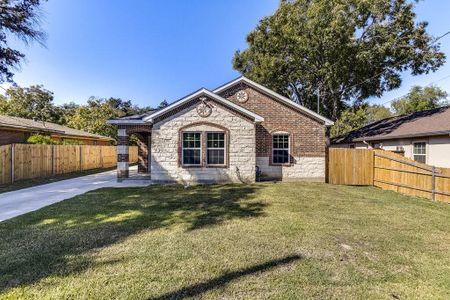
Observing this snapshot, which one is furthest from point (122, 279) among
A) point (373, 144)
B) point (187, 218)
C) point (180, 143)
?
point (373, 144)

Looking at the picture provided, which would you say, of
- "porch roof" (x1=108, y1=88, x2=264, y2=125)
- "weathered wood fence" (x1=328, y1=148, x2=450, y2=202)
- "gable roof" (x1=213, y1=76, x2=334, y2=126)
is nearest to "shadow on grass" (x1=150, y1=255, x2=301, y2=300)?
"weathered wood fence" (x1=328, y1=148, x2=450, y2=202)

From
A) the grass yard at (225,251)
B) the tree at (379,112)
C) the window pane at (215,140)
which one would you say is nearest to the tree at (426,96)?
the tree at (379,112)

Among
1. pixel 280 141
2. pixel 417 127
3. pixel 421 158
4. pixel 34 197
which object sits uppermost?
pixel 417 127

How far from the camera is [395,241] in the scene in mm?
5504

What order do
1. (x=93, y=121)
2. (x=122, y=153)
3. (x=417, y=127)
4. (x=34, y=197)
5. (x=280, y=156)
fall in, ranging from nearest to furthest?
1. (x=34, y=197)
2. (x=122, y=153)
3. (x=417, y=127)
4. (x=280, y=156)
5. (x=93, y=121)

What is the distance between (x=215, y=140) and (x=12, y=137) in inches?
563

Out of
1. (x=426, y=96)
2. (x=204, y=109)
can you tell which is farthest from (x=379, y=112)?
(x=204, y=109)

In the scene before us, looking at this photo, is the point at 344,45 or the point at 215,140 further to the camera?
the point at 344,45

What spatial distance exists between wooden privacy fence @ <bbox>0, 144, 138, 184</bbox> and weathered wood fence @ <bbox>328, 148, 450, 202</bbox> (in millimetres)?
16462

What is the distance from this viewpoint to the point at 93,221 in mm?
6715

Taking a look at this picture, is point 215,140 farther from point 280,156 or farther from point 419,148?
point 419,148

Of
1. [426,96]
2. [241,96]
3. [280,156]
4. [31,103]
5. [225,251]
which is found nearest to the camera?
[225,251]

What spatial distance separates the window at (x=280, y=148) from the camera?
14.7 metres

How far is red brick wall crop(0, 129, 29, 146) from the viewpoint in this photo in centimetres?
1661
